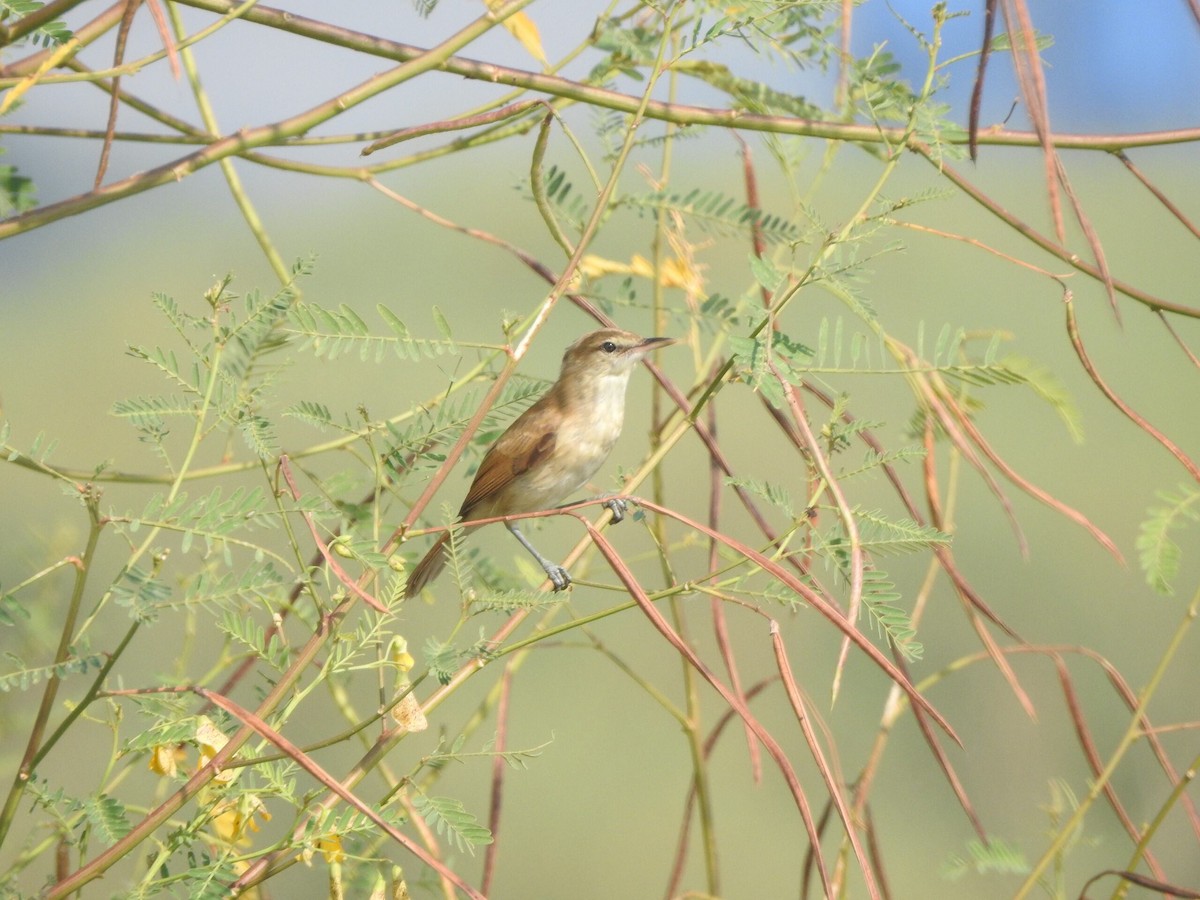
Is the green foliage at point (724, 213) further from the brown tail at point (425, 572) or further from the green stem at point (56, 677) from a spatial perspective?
the green stem at point (56, 677)

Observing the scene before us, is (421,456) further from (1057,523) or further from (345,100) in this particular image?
(1057,523)

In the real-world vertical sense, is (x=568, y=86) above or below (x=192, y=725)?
above

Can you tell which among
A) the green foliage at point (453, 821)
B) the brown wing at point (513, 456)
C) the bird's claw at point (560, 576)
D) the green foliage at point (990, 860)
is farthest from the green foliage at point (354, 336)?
the brown wing at point (513, 456)

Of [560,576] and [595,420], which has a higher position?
[595,420]

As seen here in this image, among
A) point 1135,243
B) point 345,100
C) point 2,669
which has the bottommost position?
point 2,669

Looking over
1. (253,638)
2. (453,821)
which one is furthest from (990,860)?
(253,638)

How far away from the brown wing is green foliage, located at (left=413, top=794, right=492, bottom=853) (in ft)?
6.83

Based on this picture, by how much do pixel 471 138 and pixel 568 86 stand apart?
1.58 ft

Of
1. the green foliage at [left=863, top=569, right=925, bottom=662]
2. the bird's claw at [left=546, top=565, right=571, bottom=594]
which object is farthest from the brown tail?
the green foliage at [left=863, top=569, right=925, bottom=662]

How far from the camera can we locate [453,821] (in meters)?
1.32

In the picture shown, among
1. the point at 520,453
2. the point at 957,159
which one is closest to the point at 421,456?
the point at 957,159

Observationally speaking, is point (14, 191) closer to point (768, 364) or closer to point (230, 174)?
point (230, 174)

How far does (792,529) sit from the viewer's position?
4.38ft

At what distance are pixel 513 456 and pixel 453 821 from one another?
2172 millimetres
